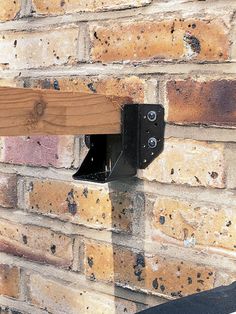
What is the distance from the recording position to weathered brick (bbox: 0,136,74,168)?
860 millimetres

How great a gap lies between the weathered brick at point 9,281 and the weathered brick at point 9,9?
40 centimetres

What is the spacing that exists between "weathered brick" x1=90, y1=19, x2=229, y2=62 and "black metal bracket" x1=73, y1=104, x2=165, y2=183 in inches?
3.0

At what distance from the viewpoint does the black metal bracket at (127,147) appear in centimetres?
73

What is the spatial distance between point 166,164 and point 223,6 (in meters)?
0.21

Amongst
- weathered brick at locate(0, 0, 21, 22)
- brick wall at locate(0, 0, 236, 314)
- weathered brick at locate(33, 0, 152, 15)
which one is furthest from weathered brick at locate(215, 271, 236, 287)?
weathered brick at locate(0, 0, 21, 22)

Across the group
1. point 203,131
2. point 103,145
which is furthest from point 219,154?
point 103,145

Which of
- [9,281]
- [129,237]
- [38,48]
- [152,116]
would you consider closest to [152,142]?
[152,116]

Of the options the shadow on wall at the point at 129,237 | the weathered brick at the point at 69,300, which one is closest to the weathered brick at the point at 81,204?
the shadow on wall at the point at 129,237

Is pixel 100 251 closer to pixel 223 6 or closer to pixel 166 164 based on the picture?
pixel 166 164

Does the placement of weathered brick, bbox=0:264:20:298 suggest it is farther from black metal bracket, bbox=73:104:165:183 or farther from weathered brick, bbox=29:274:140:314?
black metal bracket, bbox=73:104:165:183

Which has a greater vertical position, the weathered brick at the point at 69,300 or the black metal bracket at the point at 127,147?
the black metal bracket at the point at 127,147

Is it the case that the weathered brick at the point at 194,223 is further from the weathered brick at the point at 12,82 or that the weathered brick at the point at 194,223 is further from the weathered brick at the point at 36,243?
the weathered brick at the point at 12,82

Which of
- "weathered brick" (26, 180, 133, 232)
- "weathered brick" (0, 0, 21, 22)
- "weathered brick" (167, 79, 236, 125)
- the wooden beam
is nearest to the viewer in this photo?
the wooden beam

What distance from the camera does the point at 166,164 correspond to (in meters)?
0.75
